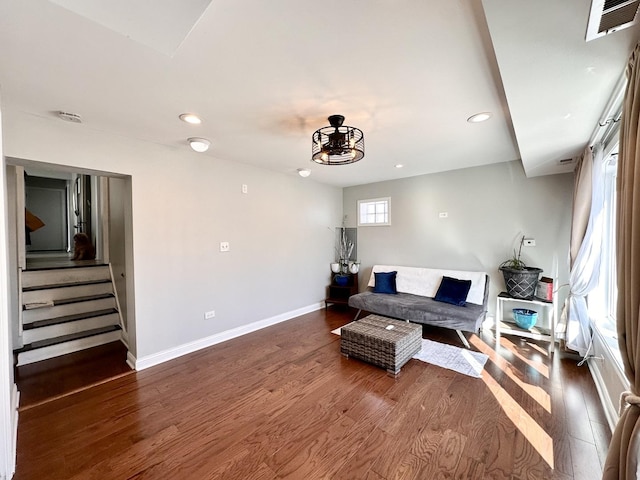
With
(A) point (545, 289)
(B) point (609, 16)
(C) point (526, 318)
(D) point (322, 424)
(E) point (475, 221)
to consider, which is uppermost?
(B) point (609, 16)

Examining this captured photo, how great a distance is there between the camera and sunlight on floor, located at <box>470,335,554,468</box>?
170 cm

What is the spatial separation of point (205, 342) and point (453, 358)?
2912 mm

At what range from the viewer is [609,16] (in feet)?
3.25

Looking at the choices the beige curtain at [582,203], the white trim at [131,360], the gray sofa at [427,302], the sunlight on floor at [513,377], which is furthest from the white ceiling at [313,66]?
the white trim at [131,360]

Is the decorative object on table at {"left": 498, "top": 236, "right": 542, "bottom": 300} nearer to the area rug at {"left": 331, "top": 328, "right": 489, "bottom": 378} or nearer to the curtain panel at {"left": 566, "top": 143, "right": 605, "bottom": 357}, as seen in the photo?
the curtain panel at {"left": 566, "top": 143, "right": 605, "bottom": 357}

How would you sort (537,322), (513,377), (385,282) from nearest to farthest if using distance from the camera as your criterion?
(513,377) → (537,322) → (385,282)

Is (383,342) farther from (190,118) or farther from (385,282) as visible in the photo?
(190,118)

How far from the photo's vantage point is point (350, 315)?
4535mm

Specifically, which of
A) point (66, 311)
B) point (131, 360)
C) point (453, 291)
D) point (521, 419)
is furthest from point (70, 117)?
point (453, 291)

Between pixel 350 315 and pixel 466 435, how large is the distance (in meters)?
2.76

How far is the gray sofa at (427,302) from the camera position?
322 cm

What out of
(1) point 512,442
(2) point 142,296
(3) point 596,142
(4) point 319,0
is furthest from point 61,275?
(3) point 596,142

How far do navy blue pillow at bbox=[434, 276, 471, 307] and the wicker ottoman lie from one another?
0.89m

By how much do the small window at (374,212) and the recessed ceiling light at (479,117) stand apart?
8.10 feet
